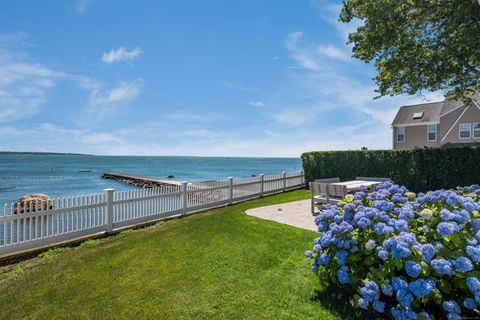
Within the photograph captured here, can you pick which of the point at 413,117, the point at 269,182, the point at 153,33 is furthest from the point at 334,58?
the point at 413,117

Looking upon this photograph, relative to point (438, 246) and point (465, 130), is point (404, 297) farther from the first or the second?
point (465, 130)

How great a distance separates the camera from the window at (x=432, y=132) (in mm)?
22641

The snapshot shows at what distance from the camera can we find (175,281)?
4082 millimetres

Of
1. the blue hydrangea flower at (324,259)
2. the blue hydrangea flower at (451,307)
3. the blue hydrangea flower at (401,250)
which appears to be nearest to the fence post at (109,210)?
the blue hydrangea flower at (324,259)

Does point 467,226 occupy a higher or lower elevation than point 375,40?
lower

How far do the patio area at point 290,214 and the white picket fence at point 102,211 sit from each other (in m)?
1.95

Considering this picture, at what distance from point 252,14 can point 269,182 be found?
766 centimetres

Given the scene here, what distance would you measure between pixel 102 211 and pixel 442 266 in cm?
715

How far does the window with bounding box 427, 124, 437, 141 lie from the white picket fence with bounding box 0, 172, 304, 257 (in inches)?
767

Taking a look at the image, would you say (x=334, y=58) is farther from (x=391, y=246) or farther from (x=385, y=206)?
(x=391, y=246)

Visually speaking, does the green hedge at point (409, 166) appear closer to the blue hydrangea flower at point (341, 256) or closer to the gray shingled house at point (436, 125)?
the gray shingled house at point (436, 125)

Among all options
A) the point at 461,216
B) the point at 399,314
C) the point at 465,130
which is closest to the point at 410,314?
the point at 399,314

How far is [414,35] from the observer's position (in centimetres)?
948

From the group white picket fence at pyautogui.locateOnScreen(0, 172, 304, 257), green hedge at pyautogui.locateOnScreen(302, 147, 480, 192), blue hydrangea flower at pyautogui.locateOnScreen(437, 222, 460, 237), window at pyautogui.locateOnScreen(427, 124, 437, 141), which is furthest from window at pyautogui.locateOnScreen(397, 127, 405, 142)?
blue hydrangea flower at pyautogui.locateOnScreen(437, 222, 460, 237)
